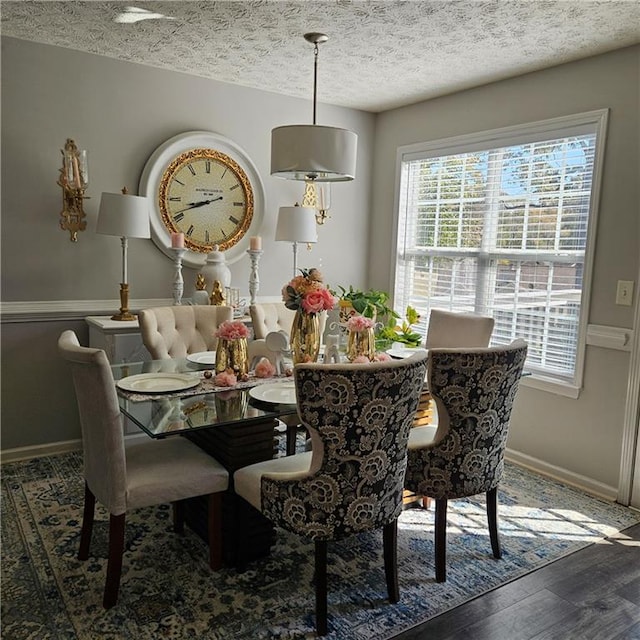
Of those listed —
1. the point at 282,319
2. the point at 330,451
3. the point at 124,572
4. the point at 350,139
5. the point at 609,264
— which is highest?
the point at 350,139

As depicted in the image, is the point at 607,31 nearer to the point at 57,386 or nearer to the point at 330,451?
the point at 330,451

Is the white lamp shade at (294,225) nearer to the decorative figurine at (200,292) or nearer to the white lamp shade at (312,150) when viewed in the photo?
the decorative figurine at (200,292)

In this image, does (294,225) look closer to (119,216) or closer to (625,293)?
(119,216)

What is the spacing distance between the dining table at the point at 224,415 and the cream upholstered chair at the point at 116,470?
0.08 m

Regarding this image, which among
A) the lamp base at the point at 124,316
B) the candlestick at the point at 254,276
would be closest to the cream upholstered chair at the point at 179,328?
the lamp base at the point at 124,316

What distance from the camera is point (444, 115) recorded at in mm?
4293

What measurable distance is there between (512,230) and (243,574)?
2734 mm

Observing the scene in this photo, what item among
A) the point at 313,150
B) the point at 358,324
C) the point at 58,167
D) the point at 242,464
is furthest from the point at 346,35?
the point at 242,464

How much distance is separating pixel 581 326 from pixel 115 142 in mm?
3093

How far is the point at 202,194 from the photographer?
410 cm

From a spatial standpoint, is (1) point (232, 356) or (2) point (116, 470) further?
(1) point (232, 356)

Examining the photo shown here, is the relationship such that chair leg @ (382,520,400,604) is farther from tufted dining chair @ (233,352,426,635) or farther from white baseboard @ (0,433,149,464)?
white baseboard @ (0,433,149,464)

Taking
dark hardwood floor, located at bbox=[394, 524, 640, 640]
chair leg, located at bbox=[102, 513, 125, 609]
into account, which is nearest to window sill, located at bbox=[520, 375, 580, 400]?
dark hardwood floor, located at bbox=[394, 524, 640, 640]

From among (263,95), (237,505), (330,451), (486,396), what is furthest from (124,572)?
(263,95)
